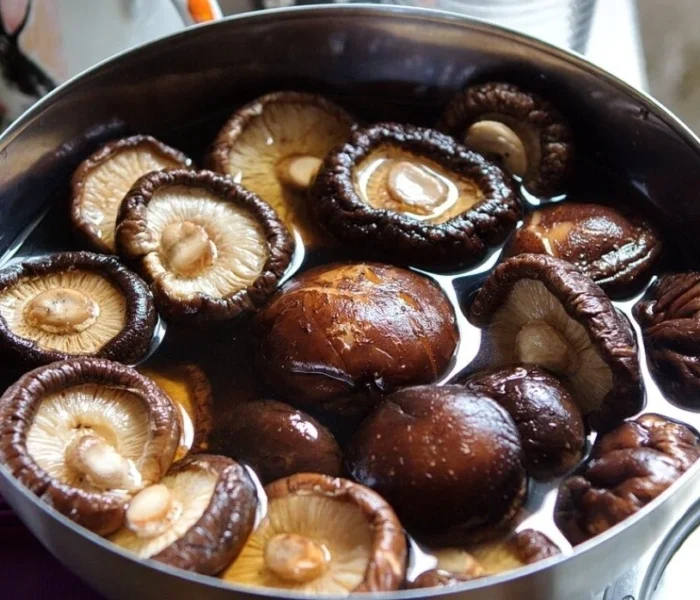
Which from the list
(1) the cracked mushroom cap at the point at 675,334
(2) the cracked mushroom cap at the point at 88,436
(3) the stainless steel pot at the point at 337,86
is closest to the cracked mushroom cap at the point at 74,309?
(2) the cracked mushroom cap at the point at 88,436

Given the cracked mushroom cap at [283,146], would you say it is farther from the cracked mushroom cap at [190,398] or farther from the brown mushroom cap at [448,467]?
the brown mushroom cap at [448,467]

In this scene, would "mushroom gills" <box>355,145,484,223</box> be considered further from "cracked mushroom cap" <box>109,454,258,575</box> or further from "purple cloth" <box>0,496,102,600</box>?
"purple cloth" <box>0,496,102,600</box>

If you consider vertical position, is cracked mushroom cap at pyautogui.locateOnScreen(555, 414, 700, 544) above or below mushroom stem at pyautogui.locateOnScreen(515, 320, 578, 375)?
below

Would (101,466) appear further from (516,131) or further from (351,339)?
(516,131)

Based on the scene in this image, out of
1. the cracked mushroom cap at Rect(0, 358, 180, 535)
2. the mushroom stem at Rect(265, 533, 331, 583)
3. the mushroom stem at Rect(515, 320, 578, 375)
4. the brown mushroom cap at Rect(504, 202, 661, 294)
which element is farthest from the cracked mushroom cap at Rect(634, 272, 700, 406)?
the cracked mushroom cap at Rect(0, 358, 180, 535)

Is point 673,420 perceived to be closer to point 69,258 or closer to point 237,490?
point 237,490
